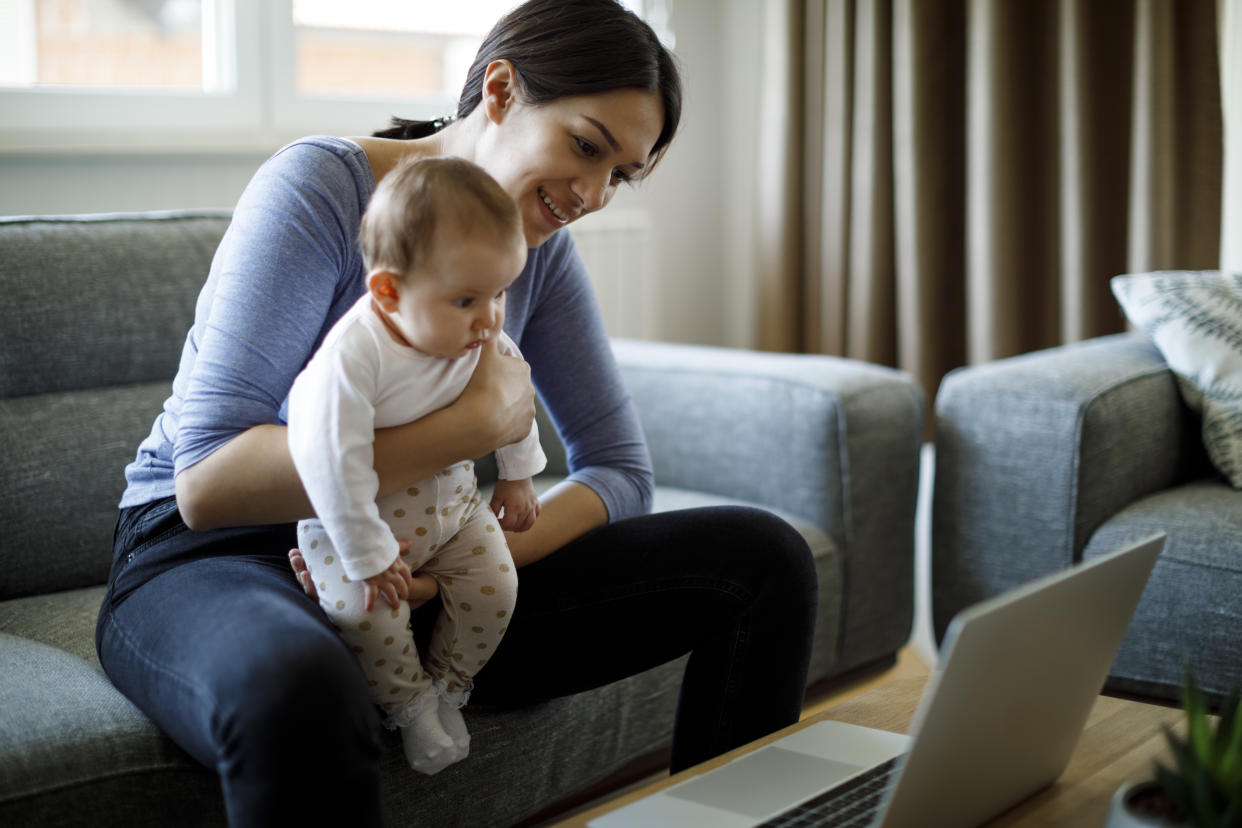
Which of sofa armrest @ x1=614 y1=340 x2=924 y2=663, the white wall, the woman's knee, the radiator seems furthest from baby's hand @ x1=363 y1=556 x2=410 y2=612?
the white wall

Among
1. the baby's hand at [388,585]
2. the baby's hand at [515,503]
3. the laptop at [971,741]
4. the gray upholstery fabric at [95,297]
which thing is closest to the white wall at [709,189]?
the gray upholstery fabric at [95,297]

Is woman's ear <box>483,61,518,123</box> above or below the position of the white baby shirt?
above

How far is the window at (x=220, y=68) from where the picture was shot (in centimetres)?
210

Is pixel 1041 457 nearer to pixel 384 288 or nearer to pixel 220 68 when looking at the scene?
pixel 384 288

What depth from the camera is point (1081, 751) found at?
3.36 ft

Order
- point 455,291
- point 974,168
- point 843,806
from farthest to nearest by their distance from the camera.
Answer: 1. point 974,168
2. point 455,291
3. point 843,806

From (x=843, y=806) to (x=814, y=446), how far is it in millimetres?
1009

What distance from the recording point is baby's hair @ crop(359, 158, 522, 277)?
1.00 metres

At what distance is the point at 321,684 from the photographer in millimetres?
880

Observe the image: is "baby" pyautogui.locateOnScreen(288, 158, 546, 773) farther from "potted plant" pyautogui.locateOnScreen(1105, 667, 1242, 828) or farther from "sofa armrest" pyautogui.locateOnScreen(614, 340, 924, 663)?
"sofa armrest" pyautogui.locateOnScreen(614, 340, 924, 663)

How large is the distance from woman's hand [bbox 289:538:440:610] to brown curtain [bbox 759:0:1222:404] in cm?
192

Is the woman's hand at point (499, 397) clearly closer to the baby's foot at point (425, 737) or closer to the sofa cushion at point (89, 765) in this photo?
the baby's foot at point (425, 737)

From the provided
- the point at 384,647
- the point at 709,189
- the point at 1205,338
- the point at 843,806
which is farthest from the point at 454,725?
the point at 709,189

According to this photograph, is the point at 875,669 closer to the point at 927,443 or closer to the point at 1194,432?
the point at 1194,432
